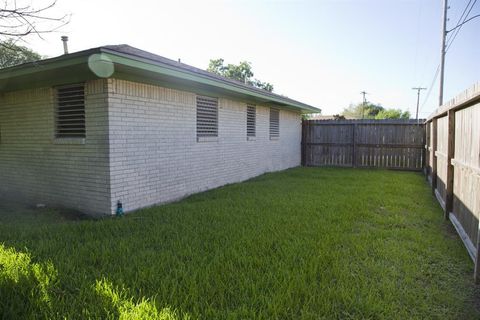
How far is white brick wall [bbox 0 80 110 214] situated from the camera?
5125mm

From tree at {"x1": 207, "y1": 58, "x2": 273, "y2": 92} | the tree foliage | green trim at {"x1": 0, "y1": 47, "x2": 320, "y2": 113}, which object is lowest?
green trim at {"x1": 0, "y1": 47, "x2": 320, "y2": 113}

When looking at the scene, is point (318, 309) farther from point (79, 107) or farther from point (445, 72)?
point (445, 72)

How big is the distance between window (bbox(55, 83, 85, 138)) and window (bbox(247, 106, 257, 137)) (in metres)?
5.25

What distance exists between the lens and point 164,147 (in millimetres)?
6145

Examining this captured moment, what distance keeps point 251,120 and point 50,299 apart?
812cm

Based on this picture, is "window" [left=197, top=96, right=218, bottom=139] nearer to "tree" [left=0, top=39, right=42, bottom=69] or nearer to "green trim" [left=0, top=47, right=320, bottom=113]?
"green trim" [left=0, top=47, right=320, bottom=113]

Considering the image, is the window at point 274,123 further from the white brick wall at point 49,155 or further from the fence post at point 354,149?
the white brick wall at point 49,155

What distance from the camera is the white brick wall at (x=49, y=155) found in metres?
5.12

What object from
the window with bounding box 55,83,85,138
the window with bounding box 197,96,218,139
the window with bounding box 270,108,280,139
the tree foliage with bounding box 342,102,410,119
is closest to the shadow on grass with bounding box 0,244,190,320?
the window with bounding box 55,83,85,138

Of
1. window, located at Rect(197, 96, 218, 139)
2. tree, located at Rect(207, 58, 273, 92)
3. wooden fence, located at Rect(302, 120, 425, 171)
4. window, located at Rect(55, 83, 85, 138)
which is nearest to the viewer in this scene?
window, located at Rect(55, 83, 85, 138)

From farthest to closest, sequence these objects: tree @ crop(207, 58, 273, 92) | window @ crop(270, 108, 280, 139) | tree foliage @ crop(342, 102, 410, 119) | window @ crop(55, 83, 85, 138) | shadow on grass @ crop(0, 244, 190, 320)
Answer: tree foliage @ crop(342, 102, 410, 119), tree @ crop(207, 58, 273, 92), window @ crop(270, 108, 280, 139), window @ crop(55, 83, 85, 138), shadow on grass @ crop(0, 244, 190, 320)

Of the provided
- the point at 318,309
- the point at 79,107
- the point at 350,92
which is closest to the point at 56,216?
the point at 79,107

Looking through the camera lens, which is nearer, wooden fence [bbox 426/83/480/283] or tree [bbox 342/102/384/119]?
wooden fence [bbox 426/83/480/283]

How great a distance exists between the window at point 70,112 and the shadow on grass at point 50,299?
10.3ft
